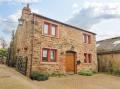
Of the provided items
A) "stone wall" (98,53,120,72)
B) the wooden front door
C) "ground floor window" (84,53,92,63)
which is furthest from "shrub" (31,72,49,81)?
"stone wall" (98,53,120,72)

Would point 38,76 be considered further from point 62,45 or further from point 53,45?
point 62,45

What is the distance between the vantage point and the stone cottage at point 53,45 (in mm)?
16250

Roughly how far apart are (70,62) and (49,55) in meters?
3.66

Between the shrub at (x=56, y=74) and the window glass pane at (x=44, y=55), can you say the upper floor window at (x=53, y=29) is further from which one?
the shrub at (x=56, y=74)

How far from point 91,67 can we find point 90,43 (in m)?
3.38

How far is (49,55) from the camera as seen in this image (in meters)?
17.2

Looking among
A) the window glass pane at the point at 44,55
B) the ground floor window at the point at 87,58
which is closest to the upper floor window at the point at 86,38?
the ground floor window at the point at 87,58

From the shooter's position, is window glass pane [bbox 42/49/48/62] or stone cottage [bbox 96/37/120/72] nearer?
window glass pane [bbox 42/49/48/62]

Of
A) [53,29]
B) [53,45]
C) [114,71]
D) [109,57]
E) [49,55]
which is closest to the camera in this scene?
[49,55]

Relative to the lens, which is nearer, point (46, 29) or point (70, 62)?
point (46, 29)

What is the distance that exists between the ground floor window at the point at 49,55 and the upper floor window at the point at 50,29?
68.9 inches

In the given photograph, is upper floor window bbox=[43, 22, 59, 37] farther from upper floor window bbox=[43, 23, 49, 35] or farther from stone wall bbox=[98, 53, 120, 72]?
stone wall bbox=[98, 53, 120, 72]

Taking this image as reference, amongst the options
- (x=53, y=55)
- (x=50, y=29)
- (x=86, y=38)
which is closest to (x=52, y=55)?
(x=53, y=55)

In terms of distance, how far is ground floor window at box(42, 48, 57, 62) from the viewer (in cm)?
1691
